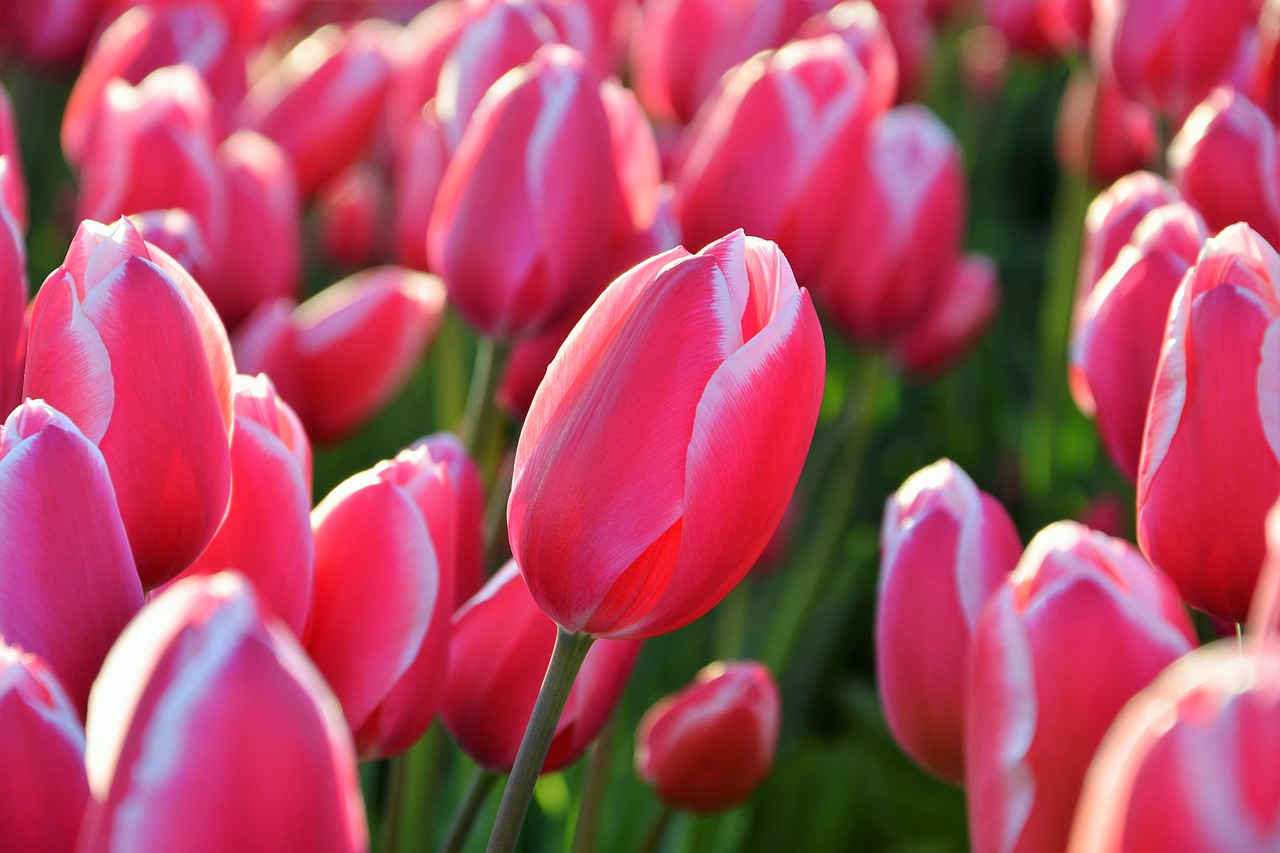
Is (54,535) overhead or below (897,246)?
overhead

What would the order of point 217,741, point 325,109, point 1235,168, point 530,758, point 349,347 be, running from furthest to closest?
point 325,109 → point 349,347 → point 1235,168 → point 530,758 → point 217,741

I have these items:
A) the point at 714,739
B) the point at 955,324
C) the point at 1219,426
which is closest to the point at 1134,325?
the point at 1219,426

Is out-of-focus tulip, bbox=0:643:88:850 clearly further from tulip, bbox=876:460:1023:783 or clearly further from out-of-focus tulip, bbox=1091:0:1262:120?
out-of-focus tulip, bbox=1091:0:1262:120

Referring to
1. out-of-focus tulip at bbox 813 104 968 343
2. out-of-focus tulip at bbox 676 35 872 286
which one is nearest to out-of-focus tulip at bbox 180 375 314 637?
out-of-focus tulip at bbox 676 35 872 286

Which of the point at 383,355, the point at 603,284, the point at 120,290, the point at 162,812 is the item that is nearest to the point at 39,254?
the point at 383,355

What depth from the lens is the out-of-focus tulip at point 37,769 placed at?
235 mm

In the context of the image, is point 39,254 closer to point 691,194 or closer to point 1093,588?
point 691,194

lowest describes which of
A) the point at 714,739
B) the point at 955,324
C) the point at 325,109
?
the point at 955,324

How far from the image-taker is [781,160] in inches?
21.5

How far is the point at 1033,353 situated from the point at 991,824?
3.61 feet

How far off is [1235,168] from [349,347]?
1.15 ft

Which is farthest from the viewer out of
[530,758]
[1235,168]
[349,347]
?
[349,347]

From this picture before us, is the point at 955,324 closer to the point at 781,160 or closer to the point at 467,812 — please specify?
the point at 781,160

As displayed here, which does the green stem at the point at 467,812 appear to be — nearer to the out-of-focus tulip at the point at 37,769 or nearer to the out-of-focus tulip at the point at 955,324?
the out-of-focus tulip at the point at 37,769
